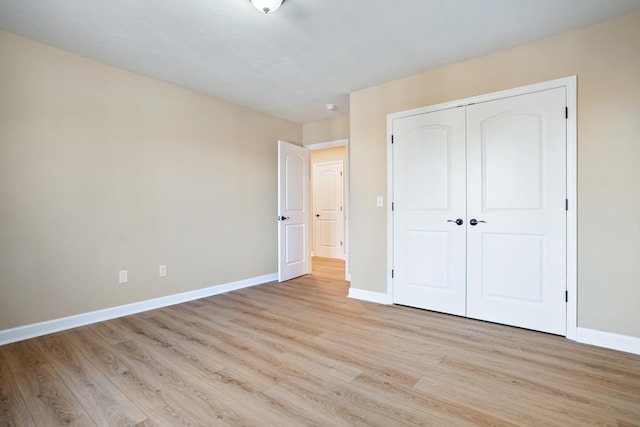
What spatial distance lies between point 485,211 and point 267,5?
250cm

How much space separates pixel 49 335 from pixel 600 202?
15.2 ft

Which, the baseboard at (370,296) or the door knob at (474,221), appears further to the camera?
the baseboard at (370,296)

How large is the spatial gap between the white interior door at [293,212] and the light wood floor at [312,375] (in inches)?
65.0

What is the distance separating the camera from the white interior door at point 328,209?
669cm

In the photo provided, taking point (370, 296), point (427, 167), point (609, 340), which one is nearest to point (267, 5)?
point (427, 167)

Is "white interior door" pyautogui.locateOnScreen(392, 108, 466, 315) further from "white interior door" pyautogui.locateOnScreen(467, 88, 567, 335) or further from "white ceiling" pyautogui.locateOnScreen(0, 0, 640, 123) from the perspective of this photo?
"white ceiling" pyautogui.locateOnScreen(0, 0, 640, 123)

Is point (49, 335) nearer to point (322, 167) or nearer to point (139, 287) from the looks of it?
point (139, 287)

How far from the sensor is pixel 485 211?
9.53 ft

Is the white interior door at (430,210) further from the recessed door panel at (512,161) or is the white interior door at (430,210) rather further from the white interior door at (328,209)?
the white interior door at (328,209)

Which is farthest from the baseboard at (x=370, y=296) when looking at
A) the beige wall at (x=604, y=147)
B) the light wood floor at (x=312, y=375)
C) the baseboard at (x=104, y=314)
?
the beige wall at (x=604, y=147)

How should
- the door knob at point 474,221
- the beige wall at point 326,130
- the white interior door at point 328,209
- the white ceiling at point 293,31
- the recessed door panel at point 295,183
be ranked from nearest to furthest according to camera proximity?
the white ceiling at point 293,31 → the door knob at point 474,221 → the recessed door panel at point 295,183 → the beige wall at point 326,130 → the white interior door at point 328,209

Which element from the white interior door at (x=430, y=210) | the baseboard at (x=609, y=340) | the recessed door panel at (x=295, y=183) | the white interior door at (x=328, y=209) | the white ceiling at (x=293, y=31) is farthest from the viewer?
the white interior door at (x=328, y=209)

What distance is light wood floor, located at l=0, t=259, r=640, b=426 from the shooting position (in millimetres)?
1612

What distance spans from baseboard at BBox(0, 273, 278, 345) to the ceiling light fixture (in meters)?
3.02
